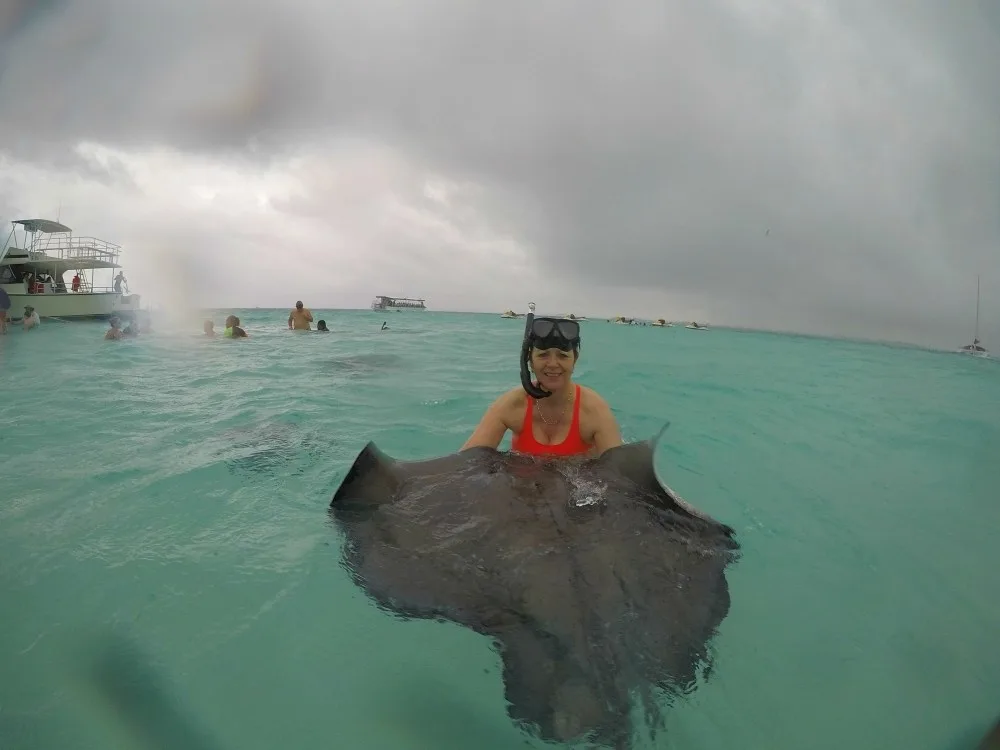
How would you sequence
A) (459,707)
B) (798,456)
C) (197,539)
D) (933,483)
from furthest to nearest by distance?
(798,456) → (933,483) → (197,539) → (459,707)

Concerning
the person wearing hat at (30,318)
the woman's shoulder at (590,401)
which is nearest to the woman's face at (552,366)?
the woman's shoulder at (590,401)

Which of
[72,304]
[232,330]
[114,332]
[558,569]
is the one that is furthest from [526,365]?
[72,304]

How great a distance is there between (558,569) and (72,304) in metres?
32.1

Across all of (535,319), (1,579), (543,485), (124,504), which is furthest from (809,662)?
(124,504)

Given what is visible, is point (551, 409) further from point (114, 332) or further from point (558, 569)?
point (114, 332)

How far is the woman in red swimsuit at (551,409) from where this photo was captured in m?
3.87

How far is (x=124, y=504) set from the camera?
4246mm

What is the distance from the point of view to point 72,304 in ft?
80.1

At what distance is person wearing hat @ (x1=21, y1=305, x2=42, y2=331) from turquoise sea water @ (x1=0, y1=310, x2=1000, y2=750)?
19745mm

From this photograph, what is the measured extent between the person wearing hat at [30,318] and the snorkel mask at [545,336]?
1126 inches

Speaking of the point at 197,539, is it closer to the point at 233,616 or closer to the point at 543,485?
the point at 233,616

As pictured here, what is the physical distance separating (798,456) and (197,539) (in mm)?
8431

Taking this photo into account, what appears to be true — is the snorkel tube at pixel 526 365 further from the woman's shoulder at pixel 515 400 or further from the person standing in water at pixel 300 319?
the person standing in water at pixel 300 319

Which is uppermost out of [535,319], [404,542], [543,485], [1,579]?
[535,319]
